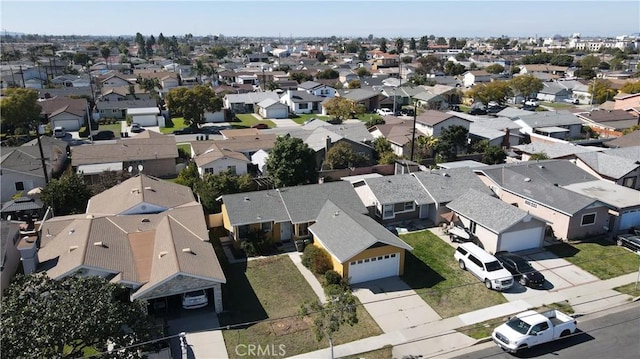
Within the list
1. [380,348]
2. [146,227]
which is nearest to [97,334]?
[380,348]

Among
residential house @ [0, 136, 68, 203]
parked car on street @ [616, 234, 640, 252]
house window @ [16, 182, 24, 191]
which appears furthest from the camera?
house window @ [16, 182, 24, 191]

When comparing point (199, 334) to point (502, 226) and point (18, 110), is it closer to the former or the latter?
point (502, 226)

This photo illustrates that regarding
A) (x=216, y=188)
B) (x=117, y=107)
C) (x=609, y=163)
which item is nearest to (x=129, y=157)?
(x=216, y=188)

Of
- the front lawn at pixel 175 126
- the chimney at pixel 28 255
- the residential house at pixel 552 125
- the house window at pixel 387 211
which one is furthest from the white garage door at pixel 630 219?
the front lawn at pixel 175 126

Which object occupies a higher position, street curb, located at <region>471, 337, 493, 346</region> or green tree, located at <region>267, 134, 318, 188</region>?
green tree, located at <region>267, 134, 318, 188</region>

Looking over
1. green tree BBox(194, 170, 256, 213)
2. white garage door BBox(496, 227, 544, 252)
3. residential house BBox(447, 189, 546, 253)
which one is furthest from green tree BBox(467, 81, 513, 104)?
green tree BBox(194, 170, 256, 213)

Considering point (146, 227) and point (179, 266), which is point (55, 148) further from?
point (179, 266)

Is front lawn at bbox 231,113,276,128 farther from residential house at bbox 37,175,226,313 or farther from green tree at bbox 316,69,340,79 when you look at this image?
green tree at bbox 316,69,340,79
